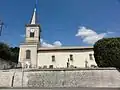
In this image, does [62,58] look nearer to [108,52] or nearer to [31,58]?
[31,58]

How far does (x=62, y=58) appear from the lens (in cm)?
5147

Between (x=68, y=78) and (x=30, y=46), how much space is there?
27.1 m

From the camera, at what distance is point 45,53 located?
171ft

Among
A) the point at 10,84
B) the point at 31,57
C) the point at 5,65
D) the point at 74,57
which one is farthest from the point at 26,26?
the point at 10,84

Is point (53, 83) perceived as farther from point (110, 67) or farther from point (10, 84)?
point (110, 67)

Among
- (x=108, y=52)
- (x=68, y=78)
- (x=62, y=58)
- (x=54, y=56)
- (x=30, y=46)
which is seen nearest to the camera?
(x=68, y=78)

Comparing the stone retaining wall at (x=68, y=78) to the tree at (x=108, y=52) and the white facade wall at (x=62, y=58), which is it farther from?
the white facade wall at (x=62, y=58)

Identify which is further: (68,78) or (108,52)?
(108,52)

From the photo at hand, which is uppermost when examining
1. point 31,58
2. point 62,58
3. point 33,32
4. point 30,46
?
point 33,32

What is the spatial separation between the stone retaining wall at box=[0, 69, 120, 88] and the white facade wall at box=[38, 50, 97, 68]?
72.8ft

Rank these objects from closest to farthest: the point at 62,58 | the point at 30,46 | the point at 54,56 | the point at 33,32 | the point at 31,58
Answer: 1. the point at 62,58
2. the point at 54,56
3. the point at 31,58
4. the point at 30,46
5. the point at 33,32

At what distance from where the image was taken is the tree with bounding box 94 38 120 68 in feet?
92.5

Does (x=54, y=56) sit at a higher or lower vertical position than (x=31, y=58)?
higher

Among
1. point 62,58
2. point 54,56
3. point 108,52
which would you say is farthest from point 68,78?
point 54,56
